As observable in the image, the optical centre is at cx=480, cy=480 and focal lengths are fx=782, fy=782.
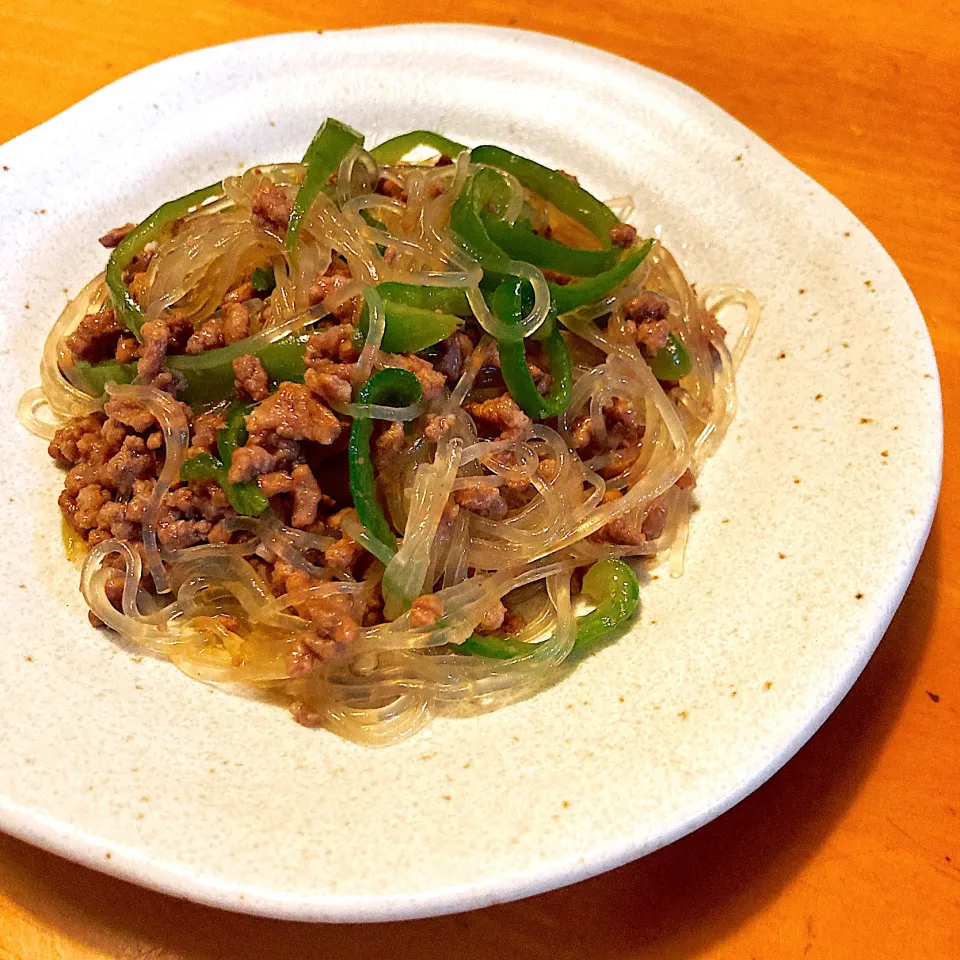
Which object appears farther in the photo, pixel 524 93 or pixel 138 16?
pixel 138 16

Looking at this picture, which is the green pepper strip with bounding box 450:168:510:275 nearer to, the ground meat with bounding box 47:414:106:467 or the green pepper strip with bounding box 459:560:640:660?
the green pepper strip with bounding box 459:560:640:660

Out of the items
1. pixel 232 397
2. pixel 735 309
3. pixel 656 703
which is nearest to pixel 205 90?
pixel 232 397

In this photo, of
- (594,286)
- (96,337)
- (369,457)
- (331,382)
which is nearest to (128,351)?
(96,337)

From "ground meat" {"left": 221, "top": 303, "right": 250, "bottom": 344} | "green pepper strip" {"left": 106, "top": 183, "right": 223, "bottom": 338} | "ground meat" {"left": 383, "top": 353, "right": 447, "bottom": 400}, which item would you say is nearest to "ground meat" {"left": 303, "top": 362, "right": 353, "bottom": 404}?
"ground meat" {"left": 383, "top": 353, "right": 447, "bottom": 400}

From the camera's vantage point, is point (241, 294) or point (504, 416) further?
point (241, 294)

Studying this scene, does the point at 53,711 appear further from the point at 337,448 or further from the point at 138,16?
the point at 138,16

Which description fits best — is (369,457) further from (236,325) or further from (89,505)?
(89,505)
